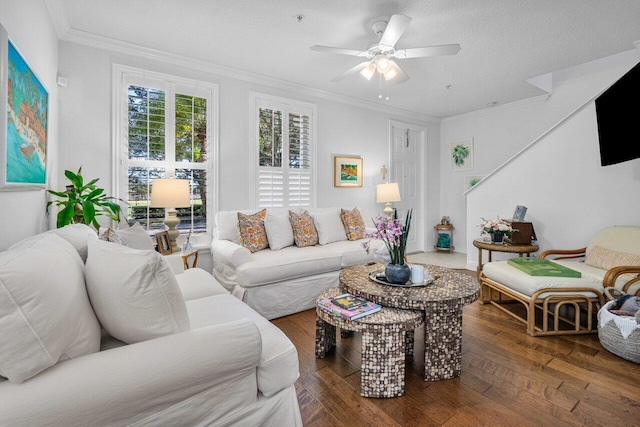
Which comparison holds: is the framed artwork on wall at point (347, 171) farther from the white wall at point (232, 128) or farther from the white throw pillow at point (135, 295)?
the white throw pillow at point (135, 295)

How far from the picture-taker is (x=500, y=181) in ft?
13.3

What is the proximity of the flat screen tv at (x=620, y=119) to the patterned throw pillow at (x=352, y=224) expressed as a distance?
2.51 meters

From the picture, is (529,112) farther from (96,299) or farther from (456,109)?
(96,299)

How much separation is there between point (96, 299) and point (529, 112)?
5.90 metres

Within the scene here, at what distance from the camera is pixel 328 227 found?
3.79 m

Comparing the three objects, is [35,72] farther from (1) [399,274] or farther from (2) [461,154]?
(2) [461,154]

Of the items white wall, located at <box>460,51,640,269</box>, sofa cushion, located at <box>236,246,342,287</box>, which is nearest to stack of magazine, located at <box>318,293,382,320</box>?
sofa cushion, located at <box>236,246,342,287</box>

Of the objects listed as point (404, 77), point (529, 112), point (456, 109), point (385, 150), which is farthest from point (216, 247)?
point (529, 112)

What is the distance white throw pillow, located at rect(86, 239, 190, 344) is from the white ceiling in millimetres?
2271

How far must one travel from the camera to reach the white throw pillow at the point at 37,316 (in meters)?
0.85

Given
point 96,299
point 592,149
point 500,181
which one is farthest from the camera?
point 500,181

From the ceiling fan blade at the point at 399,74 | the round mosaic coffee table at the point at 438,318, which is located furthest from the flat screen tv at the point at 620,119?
the round mosaic coffee table at the point at 438,318

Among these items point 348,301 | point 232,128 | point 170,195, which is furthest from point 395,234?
point 232,128

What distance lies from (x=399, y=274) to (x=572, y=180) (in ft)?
8.79
